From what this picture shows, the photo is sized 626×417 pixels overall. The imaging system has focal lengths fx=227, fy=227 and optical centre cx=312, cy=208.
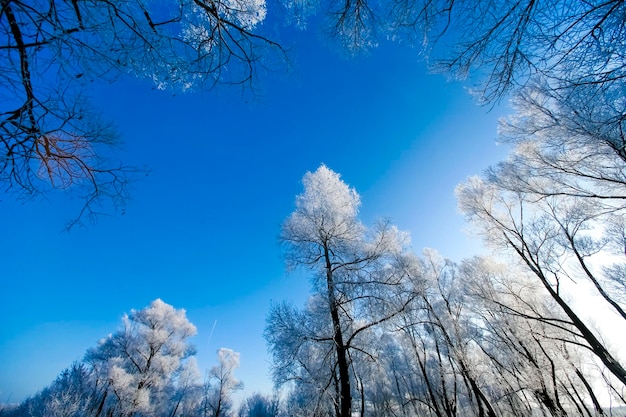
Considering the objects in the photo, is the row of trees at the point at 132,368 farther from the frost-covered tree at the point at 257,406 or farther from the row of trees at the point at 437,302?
the frost-covered tree at the point at 257,406

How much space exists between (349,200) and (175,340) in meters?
19.7

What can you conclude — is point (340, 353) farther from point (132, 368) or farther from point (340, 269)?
point (132, 368)

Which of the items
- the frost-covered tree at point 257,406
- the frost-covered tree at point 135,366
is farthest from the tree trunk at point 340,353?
the frost-covered tree at point 257,406

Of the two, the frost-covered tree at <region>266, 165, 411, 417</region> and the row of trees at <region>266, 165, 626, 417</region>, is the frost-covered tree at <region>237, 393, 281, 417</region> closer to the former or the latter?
the row of trees at <region>266, 165, 626, 417</region>

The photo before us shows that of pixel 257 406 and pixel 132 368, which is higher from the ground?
pixel 132 368

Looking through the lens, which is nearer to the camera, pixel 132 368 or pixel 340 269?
pixel 340 269

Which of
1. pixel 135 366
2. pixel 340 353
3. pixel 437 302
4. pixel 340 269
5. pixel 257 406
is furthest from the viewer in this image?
pixel 257 406

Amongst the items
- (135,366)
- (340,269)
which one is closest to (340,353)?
(340,269)

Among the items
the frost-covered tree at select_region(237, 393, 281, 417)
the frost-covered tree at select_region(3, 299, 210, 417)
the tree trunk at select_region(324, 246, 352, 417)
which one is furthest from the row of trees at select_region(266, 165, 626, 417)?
the frost-covered tree at select_region(237, 393, 281, 417)

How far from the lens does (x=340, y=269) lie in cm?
677

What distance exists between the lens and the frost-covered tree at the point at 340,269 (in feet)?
19.2

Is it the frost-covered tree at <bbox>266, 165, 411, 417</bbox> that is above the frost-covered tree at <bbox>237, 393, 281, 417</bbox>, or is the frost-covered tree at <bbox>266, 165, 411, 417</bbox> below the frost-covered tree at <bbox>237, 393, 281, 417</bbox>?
above

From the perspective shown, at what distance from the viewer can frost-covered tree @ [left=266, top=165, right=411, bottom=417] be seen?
584 centimetres

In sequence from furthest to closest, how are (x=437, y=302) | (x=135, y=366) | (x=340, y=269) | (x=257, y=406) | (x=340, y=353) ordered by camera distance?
(x=257, y=406), (x=135, y=366), (x=437, y=302), (x=340, y=269), (x=340, y=353)
